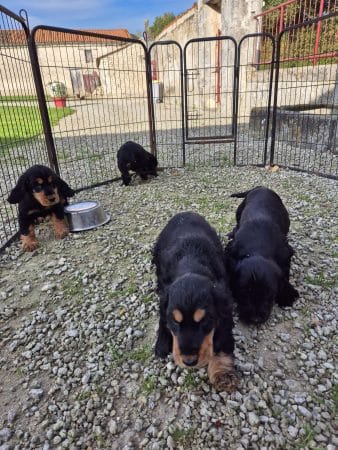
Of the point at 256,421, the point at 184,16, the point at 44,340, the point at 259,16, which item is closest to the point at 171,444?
the point at 256,421

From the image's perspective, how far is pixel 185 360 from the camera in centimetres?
183

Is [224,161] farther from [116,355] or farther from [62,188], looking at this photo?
[116,355]

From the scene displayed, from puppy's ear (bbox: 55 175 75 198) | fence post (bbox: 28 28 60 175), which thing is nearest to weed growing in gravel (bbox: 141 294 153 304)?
puppy's ear (bbox: 55 175 75 198)

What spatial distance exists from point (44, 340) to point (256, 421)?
1.69 m

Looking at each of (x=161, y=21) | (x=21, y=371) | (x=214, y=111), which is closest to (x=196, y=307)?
(x=21, y=371)

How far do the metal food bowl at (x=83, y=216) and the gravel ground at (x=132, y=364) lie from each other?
38 centimetres

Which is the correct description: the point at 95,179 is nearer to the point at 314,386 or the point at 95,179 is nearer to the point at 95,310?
the point at 95,310

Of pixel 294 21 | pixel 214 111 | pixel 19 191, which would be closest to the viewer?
pixel 19 191

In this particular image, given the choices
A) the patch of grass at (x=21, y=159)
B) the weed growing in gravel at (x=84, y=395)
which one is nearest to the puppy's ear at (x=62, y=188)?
the patch of grass at (x=21, y=159)

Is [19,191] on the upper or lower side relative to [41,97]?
lower

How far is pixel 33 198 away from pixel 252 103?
9004mm

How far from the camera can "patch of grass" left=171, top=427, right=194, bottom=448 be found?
1.94m

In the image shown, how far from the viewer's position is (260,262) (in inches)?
105

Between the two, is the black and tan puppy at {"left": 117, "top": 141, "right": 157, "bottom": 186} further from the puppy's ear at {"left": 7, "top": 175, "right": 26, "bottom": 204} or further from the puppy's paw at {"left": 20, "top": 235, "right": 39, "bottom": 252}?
the puppy's paw at {"left": 20, "top": 235, "right": 39, "bottom": 252}
